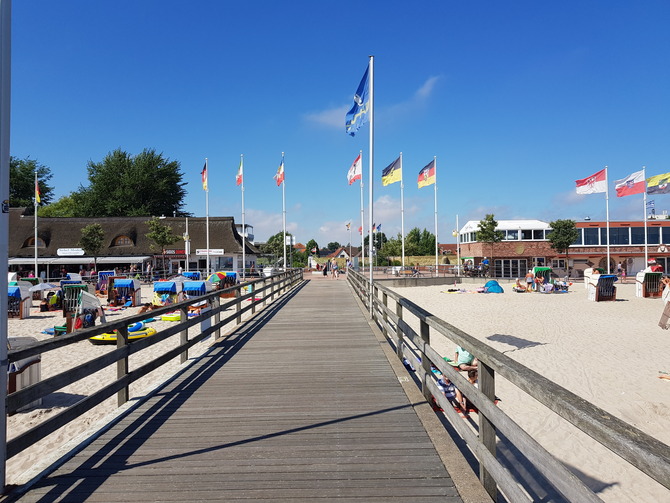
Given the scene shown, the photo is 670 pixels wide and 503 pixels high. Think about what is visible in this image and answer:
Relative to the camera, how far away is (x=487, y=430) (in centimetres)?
288

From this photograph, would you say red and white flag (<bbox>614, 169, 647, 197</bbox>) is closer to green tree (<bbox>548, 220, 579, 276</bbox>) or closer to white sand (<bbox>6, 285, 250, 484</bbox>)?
green tree (<bbox>548, 220, 579, 276</bbox>)

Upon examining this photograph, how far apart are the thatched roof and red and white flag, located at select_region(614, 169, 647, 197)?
31671 millimetres

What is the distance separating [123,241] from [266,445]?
4621 cm

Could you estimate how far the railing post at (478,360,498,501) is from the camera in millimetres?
2869

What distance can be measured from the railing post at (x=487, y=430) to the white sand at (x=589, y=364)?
2938 mm

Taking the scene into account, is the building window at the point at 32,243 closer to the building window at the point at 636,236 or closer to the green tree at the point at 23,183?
Result: the green tree at the point at 23,183

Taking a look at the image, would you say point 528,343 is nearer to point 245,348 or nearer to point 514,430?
point 245,348

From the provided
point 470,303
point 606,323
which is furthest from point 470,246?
point 606,323

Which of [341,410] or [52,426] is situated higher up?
[52,426]

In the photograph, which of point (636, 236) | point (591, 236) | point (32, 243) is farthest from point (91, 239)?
point (636, 236)

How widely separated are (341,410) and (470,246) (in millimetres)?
51748

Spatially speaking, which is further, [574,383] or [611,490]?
[574,383]

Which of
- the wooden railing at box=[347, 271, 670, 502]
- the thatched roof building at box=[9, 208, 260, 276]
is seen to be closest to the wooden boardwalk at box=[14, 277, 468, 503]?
the wooden railing at box=[347, 271, 670, 502]

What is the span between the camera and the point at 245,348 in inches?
317
